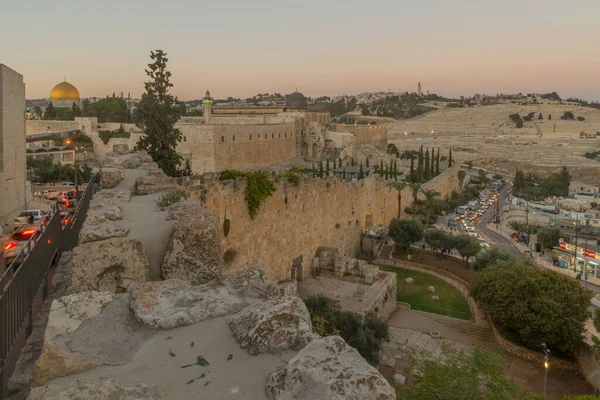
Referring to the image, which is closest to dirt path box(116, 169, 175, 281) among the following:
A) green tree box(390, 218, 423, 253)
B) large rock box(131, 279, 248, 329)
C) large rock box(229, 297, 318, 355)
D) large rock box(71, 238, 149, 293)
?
large rock box(71, 238, 149, 293)

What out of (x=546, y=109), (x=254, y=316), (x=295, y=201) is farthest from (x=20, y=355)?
(x=546, y=109)

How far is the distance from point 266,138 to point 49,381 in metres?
36.4

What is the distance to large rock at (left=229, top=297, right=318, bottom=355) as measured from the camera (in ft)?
7.68

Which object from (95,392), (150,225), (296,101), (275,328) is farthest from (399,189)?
(296,101)

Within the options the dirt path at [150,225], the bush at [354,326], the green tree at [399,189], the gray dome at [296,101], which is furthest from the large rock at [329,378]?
the gray dome at [296,101]

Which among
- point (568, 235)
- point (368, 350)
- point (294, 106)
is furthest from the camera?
point (294, 106)

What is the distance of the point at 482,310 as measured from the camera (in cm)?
1329

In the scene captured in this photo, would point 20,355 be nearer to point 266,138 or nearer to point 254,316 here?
point 254,316

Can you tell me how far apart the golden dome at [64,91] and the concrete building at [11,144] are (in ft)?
152

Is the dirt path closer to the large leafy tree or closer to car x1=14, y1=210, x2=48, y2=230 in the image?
the large leafy tree

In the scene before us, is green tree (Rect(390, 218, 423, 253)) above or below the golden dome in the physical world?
below

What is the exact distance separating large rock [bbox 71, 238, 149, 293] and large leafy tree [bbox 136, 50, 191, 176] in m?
9.31

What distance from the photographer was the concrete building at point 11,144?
59.3 ft

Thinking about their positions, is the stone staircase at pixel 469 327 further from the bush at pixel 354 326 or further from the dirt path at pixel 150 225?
the dirt path at pixel 150 225
